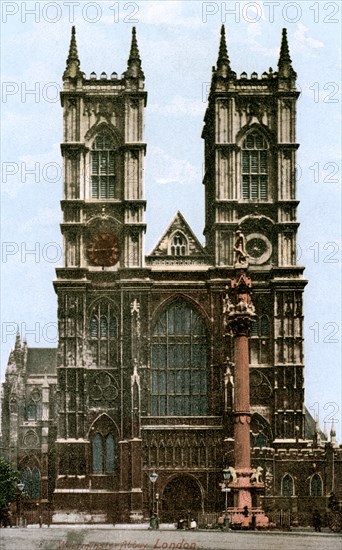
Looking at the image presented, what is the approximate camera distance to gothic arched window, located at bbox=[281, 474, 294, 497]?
245ft

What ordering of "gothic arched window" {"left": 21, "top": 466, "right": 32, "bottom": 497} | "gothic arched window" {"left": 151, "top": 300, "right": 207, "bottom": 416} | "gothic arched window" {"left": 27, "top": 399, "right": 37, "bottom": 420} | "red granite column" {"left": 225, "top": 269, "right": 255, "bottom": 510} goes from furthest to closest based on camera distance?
1. "gothic arched window" {"left": 27, "top": 399, "right": 37, "bottom": 420}
2. "gothic arched window" {"left": 21, "top": 466, "right": 32, "bottom": 497}
3. "gothic arched window" {"left": 151, "top": 300, "right": 207, "bottom": 416}
4. "red granite column" {"left": 225, "top": 269, "right": 255, "bottom": 510}

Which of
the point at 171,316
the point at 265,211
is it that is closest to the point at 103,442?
the point at 171,316

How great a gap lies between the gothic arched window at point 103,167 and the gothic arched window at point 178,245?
4565mm

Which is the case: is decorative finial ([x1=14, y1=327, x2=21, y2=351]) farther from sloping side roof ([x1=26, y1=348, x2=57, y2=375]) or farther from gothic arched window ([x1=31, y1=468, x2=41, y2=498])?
gothic arched window ([x1=31, y1=468, x2=41, y2=498])

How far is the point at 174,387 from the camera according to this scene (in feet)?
255

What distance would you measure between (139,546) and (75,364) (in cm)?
4093

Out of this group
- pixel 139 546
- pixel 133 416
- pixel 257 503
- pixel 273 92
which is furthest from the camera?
pixel 273 92

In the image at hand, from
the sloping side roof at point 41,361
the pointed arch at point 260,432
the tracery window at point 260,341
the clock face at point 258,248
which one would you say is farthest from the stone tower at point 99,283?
the sloping side roof at point 41,361

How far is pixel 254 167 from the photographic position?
264ft

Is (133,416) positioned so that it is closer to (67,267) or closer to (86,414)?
(86,414)

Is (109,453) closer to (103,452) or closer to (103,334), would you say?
(103,452)

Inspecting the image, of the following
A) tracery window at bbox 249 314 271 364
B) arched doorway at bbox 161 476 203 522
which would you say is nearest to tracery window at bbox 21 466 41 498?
arched doorway at bbox 161 476 203 522

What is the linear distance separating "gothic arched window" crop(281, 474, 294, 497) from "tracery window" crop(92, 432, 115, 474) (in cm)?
989

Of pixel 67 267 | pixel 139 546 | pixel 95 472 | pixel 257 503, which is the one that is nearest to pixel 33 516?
pixel 95 472
